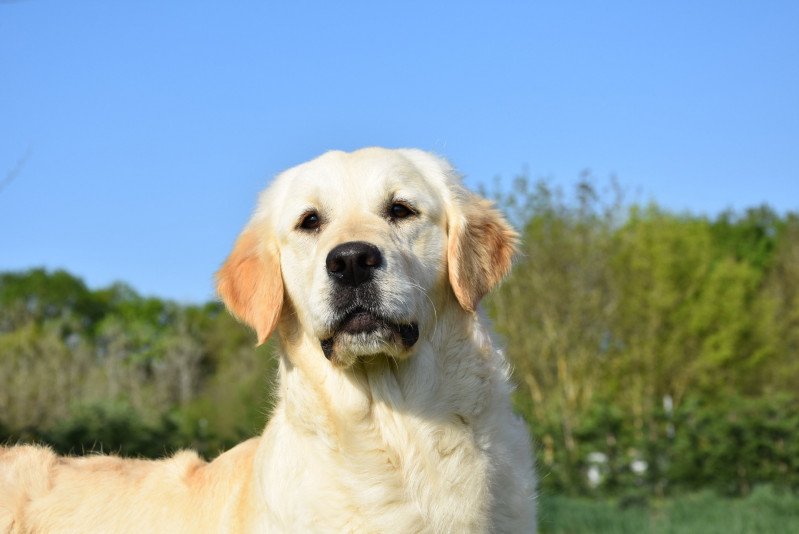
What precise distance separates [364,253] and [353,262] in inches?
2.3

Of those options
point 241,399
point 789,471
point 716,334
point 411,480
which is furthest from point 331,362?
point 716,334

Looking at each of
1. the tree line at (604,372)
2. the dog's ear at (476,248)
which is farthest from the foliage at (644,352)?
the dog's ear at (476,248)

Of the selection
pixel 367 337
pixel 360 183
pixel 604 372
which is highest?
pixel 360 183

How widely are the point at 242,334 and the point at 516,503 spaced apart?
38.5m

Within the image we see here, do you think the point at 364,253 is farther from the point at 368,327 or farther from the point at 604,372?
the point at 604,372

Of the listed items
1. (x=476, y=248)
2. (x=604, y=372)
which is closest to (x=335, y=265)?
(x=476, y=248)

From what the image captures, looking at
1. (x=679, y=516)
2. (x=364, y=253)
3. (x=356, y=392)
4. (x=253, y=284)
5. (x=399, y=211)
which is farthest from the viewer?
(x=679, y=516)

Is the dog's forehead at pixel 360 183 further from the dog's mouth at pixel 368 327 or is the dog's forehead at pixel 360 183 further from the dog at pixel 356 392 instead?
the dog's mouth at pixel 368 327

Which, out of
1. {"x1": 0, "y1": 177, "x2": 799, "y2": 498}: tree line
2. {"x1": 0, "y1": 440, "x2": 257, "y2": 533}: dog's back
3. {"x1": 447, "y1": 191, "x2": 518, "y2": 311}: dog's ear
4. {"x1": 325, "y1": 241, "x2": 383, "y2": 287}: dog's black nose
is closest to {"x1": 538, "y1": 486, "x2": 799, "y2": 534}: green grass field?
{"x1": 0, "y1": 177, "x2": 799, "y2": 498}: tree line

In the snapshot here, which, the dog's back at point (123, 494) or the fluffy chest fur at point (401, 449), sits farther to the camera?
the dog's back at point (123, 494)

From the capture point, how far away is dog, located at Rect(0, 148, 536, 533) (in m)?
3.40

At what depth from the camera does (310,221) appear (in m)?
3.86

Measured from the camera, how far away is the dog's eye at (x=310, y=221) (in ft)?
12.6

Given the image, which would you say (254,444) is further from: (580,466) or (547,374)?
(547,374)
